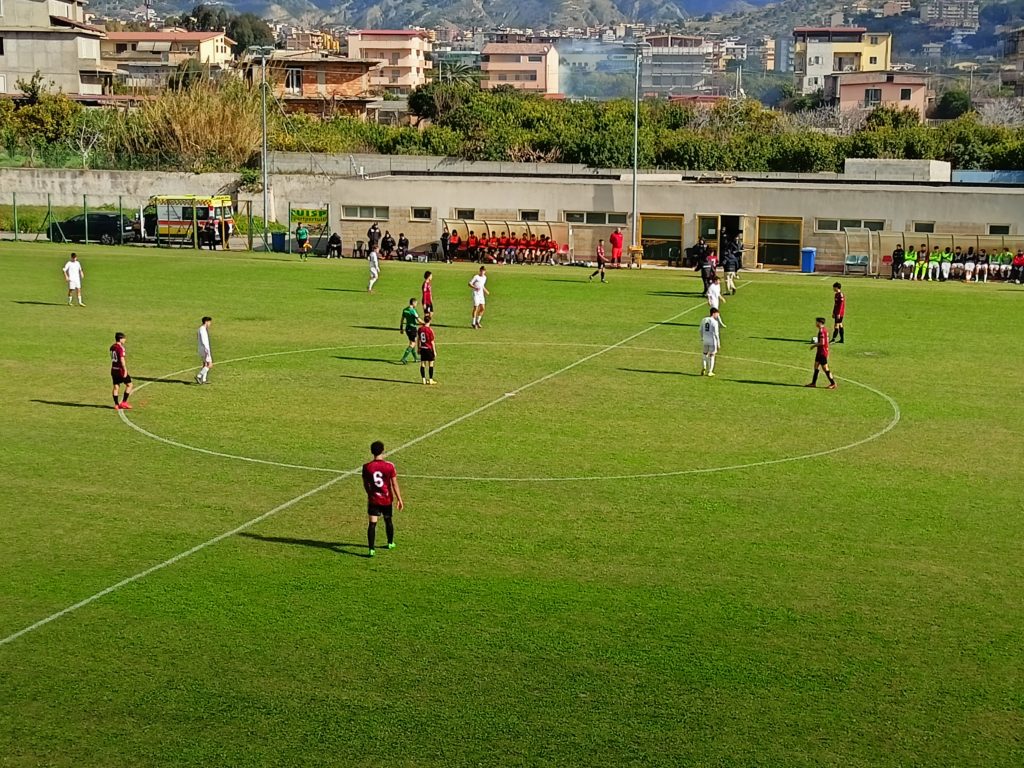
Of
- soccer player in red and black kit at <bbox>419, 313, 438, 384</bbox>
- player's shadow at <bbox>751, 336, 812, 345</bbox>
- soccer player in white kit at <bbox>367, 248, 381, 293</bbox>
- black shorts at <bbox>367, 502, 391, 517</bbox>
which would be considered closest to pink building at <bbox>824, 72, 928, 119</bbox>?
soccer player in white kit at <bbox>367, 248, 381, 293</bbox>

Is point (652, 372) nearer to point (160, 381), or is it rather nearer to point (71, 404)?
point (160, 381)

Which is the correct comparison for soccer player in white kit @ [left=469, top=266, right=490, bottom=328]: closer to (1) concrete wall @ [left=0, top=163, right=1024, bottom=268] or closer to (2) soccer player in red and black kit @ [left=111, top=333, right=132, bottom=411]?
(2) soccer player in red and black kit @ [left=111, top=333, right=132, bottom=411]

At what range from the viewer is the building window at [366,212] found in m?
67.7

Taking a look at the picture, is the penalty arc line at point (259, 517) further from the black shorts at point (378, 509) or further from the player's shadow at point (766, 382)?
the player's shadow at point (766, 382)

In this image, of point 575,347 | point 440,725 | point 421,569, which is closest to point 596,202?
point 575,347

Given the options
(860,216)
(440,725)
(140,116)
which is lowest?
(440,725)

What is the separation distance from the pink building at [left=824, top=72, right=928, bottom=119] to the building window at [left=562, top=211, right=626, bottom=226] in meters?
126

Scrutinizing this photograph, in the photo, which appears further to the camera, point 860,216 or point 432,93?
point 432,93

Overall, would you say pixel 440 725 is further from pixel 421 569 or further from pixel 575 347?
pixel 575 347

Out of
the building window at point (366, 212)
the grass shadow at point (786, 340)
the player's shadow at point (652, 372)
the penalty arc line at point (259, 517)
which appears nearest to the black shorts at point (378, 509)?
the penalty arc line at point (259, 517)

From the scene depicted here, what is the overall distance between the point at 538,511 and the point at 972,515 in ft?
24.0

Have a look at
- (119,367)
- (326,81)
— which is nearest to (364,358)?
(119,367)

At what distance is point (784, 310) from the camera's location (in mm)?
49156

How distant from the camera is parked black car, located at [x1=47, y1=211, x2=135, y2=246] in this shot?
74500mm
